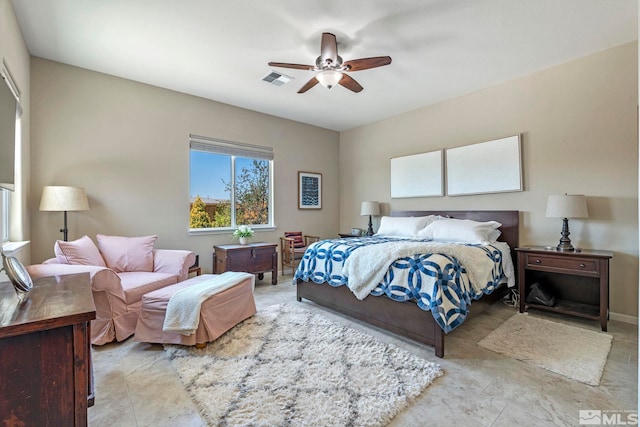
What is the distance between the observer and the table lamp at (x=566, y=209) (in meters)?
3.01

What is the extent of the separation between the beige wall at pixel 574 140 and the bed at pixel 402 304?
0.15 metres

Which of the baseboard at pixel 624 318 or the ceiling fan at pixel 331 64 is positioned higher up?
the ceiling fan at pixel 331 64

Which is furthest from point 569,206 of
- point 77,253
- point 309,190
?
point 77,253

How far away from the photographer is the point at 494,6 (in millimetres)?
2416

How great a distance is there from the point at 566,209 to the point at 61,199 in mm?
5132

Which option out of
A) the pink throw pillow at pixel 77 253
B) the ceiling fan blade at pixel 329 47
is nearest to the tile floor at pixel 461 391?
the pink throw pillow at pixel 77 253

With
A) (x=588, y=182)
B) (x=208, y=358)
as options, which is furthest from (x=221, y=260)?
(x=588, y=182)

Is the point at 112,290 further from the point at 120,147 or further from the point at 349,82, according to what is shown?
the point at 349,82

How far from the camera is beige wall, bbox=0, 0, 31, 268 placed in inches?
94.6

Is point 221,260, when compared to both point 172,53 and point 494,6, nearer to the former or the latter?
point 172,53

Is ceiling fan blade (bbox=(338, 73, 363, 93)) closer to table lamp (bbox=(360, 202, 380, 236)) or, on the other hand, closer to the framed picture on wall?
table lamp (bbox=(360, 202, 380, 236))

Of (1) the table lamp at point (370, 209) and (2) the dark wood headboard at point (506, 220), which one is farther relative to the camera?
(1) the table lamp at point (370, 209)

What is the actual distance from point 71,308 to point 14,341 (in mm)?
167

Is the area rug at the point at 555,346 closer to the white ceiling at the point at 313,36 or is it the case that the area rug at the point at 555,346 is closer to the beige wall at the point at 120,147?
the white ceiling at the point at 313,36
